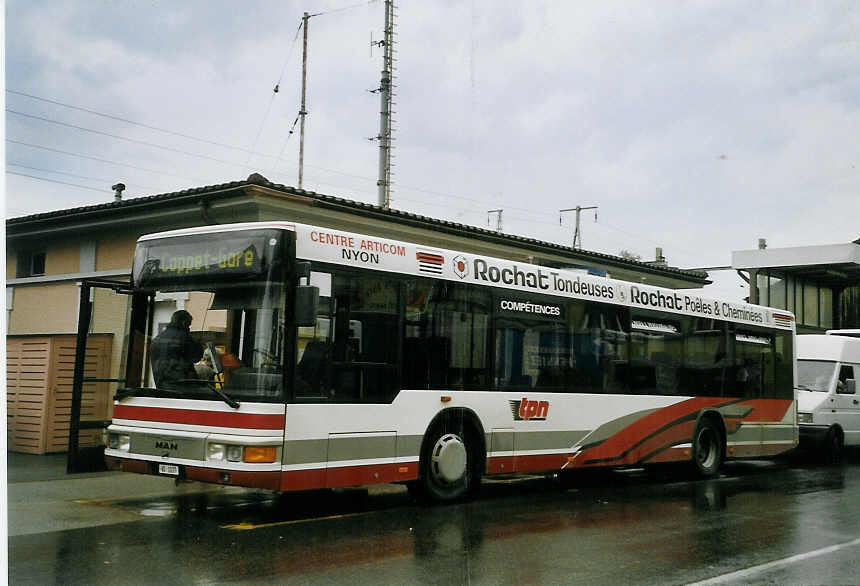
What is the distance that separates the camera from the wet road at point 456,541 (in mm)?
7238

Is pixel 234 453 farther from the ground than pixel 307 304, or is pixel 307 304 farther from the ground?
pixel 307 304

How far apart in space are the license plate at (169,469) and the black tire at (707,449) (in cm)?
891

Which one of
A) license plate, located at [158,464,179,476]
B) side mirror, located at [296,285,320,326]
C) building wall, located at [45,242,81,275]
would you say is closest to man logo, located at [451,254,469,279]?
side mirror, located at [296,285,320,326]

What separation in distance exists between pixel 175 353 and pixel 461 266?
3565 mm

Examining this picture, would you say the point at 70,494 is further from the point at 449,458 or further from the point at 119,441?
the point at 449,458

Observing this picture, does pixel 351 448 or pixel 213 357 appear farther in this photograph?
pixel 351 448

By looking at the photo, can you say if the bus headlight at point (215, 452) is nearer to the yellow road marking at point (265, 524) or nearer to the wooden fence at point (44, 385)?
the yellow road marking at point (265, 524)

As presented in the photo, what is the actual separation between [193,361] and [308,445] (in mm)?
1537

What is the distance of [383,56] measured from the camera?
34.5m

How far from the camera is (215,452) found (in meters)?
9.20

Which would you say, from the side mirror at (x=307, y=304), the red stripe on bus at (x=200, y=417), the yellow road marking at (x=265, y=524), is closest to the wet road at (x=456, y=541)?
the yellow road marking at (x=265, y=524)

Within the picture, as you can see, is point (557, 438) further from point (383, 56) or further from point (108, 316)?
point (383, 56)

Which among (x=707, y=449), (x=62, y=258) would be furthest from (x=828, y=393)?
(x=62, y=258)

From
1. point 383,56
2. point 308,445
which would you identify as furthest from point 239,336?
point 383,56
